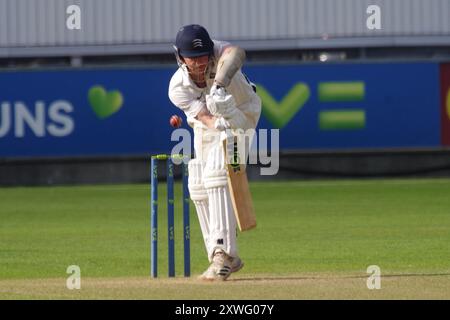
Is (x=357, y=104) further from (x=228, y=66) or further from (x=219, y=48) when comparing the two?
(x=228, y=66)

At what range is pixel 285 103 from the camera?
25.2 m

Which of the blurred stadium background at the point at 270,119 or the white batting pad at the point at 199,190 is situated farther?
the blurred stadium background at the point at 270,119

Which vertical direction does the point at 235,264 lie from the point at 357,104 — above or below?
below

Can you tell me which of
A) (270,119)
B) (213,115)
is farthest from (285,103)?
(213,115)

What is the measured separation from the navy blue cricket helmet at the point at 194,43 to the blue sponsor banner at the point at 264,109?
15050mm

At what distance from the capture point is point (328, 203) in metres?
20.3

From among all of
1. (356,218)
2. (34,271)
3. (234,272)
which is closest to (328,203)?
(356,218)

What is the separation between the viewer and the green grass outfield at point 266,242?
9766 millimetres

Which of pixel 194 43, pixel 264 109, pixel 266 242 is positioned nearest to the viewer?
pixel 194 43

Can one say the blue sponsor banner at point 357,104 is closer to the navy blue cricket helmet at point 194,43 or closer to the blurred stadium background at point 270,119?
the blurred stadium background at point 270,119

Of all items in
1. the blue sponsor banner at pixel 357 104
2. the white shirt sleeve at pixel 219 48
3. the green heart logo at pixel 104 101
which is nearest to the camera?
the white shirt sleeve at pixel 219 48

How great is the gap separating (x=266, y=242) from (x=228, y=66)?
220 inches

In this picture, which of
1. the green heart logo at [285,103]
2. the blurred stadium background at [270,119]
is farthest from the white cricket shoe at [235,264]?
the green heart logo at [285,103]

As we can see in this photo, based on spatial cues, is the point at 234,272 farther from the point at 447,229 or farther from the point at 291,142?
the point at 291,142
